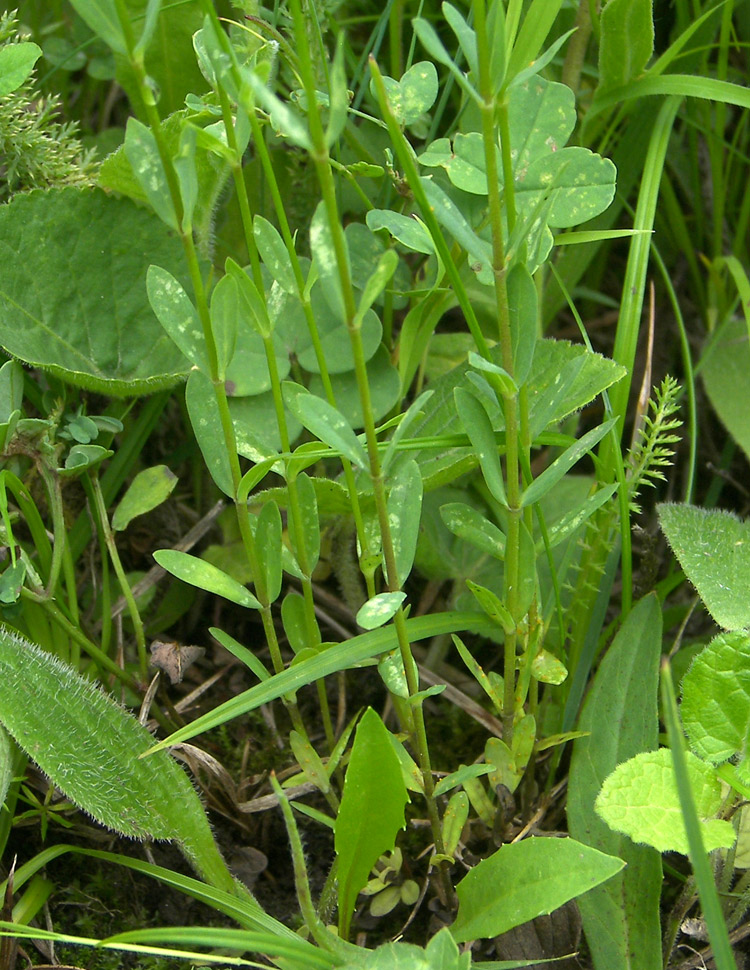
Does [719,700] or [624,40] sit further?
[624,40]

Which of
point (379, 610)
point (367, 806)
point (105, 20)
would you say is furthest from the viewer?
point (367, 806)

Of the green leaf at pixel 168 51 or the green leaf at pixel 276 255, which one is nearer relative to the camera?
the green leaf at pixel 276 255

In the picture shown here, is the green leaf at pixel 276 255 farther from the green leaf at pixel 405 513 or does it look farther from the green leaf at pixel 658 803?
the green leaf at pixel 658 803

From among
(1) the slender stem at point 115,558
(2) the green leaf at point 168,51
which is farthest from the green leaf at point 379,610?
(2) the green leaf at point 168,51

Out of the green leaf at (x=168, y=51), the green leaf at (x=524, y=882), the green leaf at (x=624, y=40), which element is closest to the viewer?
the green leaf at (x=524, y=882)

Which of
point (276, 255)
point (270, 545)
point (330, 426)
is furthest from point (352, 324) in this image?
point (270, 545)

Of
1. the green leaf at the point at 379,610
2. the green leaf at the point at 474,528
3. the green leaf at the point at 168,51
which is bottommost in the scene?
the green leaf at the point at 474,528

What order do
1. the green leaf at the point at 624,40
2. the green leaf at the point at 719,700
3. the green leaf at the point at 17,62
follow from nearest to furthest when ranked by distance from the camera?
the green leaf at the point at 719,700 → the green leaf at the point at 17,62 → the green leaf at the point at 624,40

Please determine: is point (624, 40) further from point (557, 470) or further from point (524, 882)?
point (524, 882)
